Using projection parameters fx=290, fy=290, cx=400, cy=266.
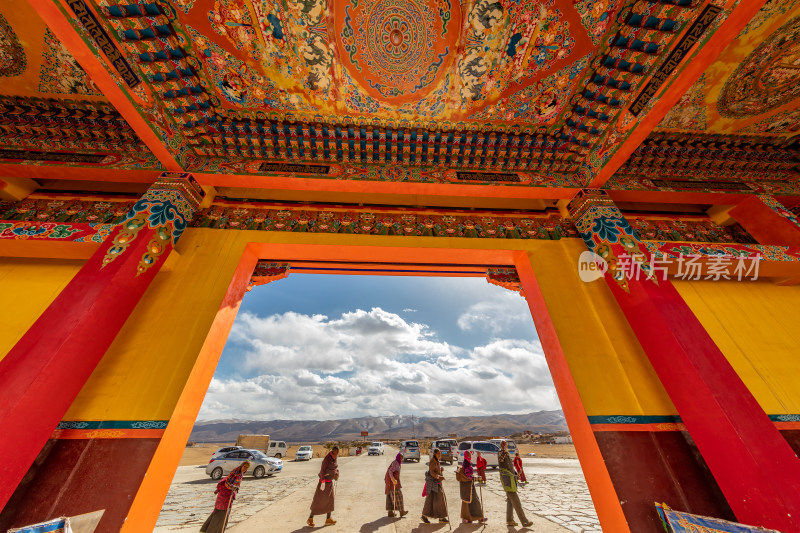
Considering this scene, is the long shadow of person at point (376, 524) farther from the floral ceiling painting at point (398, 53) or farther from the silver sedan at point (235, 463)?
the silver sedan at point (235, 463)

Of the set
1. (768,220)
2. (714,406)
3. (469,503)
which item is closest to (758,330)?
(768,220)

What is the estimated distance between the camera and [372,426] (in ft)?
304

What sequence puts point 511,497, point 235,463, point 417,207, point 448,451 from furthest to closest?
point 448,451
point 235,463
point 511,497
point 417,207

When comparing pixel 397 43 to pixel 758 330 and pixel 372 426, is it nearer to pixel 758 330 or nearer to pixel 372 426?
pixel 758 330

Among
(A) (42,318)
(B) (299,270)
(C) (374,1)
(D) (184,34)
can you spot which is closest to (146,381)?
(A) (42,318)

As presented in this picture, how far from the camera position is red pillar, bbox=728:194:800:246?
4.59 m

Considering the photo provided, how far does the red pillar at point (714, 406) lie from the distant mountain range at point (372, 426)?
244 ft

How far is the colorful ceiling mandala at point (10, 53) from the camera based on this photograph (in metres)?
3.69

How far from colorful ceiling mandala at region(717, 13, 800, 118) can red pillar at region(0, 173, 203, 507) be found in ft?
27.6

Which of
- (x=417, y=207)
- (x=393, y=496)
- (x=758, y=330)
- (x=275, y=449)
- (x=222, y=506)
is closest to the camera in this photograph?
(x=758, y=330)

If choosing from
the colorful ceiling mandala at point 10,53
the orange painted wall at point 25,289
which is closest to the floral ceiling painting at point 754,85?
the orange painted wall at point 25,289

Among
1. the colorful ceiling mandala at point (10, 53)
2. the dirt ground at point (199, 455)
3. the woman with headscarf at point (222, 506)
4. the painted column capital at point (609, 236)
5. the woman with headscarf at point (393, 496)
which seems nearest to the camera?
the colorful ceiling mandala at point (10, 53)

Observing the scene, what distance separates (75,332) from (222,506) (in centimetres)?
370

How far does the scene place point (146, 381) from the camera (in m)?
3.06
